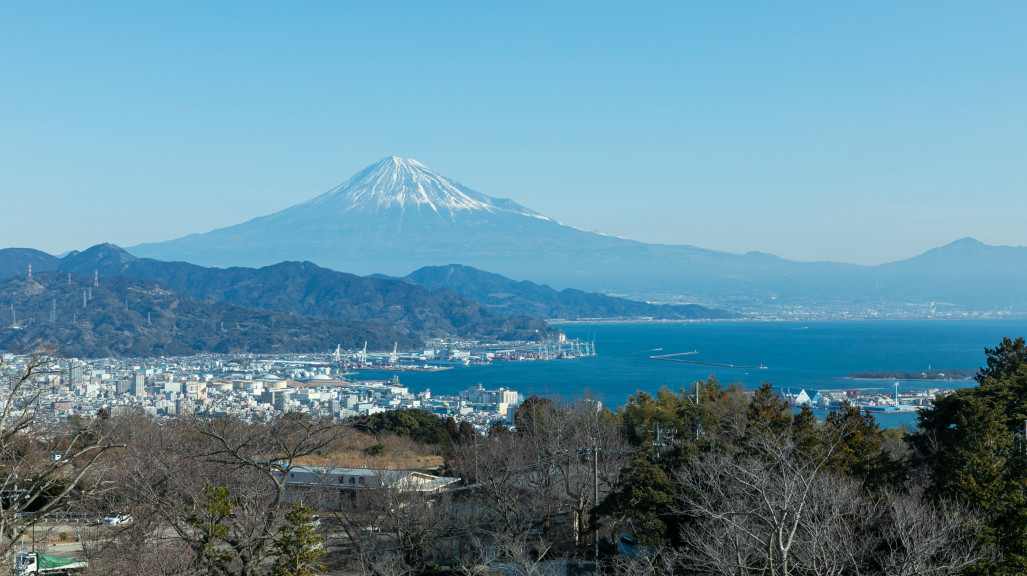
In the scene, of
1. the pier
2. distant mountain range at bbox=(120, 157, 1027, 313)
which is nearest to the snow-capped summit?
distant mountain range at bbox=(120, 157, 1027, 313)

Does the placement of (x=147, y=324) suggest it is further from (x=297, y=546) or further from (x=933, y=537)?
(x=933, y=537)

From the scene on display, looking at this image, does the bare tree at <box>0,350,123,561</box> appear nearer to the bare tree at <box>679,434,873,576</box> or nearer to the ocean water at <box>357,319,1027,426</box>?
the bare tree at <box>679,434,873,576</box>

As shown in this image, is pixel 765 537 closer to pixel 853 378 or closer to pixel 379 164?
pixel 853 378

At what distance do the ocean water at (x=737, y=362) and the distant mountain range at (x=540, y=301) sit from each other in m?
30.9

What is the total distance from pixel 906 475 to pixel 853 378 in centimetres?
4428

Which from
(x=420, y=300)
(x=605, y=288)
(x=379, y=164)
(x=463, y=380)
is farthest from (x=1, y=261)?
(x=605, y=288)

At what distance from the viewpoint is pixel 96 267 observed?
5039 inches

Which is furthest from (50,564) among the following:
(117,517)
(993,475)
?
(993,475)

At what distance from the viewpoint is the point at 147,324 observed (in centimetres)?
8444

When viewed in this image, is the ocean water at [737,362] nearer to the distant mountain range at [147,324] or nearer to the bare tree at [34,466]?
the distant mountain range at [147,324]

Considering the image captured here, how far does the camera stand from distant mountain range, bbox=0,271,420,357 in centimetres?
7738

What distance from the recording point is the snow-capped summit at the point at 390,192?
182 metres

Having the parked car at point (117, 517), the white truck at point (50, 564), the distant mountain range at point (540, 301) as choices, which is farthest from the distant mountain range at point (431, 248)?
the white truck at point (50, 564)

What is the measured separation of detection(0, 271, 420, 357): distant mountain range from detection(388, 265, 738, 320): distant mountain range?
48.3m
